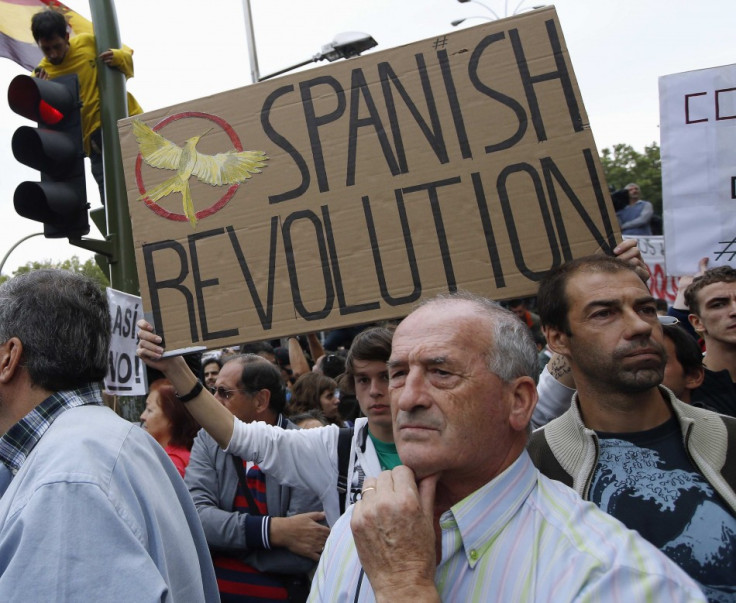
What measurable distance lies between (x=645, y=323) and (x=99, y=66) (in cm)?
440

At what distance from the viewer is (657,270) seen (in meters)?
7.61

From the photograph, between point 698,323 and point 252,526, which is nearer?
point 252,526

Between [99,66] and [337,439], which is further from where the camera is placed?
[99,66]

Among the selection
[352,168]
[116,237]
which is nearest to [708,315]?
[352,168]

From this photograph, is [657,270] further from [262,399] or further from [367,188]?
[367,188]

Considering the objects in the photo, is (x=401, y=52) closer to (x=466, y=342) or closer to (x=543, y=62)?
(x=543, y=62)

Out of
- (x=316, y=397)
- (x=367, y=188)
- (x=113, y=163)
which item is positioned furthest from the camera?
(x=316, y=397)

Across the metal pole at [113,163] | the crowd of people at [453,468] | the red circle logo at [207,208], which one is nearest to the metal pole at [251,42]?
the metal pole at [113,163]

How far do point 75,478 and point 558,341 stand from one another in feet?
4.97

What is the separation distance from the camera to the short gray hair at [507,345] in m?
1.77

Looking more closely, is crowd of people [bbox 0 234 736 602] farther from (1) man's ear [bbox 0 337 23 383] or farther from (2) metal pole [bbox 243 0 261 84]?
(2) metal pole [bbox 243 0 261 84]

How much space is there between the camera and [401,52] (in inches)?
117

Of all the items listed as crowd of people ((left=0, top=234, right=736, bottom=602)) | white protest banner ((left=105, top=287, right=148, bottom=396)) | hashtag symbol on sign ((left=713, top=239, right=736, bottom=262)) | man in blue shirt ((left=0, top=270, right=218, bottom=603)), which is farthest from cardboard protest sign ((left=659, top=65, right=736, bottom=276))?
white protest banner ((left=105, top=287, right=148, bottom=396))

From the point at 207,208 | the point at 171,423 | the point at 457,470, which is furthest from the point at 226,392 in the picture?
the point at 457,470
